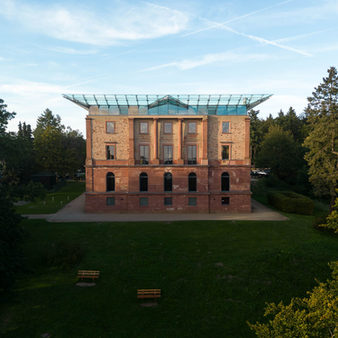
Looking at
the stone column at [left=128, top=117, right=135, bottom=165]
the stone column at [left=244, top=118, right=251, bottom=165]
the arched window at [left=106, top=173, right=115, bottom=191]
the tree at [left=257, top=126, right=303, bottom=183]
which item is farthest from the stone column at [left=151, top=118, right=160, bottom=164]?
the tree at [left=257, top=126, right=303, bottom=183]

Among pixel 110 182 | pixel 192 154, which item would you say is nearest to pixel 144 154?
pixel 110 182

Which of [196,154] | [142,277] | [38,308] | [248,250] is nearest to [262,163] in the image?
[196,154]

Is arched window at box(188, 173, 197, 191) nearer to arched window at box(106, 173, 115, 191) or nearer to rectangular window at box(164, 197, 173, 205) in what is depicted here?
rectangular window at box(164, 197, 173, 205)

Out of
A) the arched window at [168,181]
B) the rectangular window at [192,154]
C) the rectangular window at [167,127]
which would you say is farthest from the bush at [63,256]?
the rectangular window at [167,127]

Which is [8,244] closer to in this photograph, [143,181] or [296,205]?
[143,181]

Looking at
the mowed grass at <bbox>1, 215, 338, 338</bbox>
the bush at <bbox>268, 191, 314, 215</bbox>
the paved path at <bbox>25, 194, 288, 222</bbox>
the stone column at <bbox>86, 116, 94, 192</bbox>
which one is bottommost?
the mowed grass at <bbox>1, 215, 338, 338</bbox>

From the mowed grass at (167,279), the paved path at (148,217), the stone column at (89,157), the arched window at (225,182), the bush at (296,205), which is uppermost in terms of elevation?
the stone column at (89,157)

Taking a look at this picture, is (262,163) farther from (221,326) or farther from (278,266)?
(221,326)

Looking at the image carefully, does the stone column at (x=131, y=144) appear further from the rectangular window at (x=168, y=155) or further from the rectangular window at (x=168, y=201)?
the rectangular window at (x=168, y=201)
